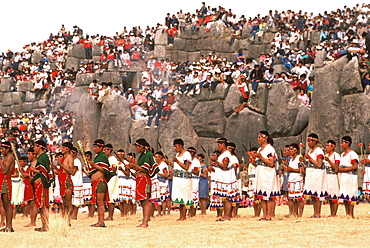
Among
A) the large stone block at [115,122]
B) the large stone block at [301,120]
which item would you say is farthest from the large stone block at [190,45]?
the large stone block at [301,120]

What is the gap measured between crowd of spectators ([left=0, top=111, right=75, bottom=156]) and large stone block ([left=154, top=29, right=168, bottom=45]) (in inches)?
340

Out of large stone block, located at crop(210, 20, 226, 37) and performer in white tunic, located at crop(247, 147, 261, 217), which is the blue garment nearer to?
performer in white tunic, located at crop(247, 147, 261, 217)

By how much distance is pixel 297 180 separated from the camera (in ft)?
44.0

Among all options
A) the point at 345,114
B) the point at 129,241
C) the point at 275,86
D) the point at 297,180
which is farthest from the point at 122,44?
the point at 129,241

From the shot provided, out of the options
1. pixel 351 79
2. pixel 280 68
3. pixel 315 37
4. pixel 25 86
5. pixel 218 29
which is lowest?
pixel 351 79

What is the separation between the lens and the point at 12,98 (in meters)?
42.9

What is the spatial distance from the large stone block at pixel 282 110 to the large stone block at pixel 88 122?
8.72 m

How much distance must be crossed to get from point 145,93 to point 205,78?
3.58m

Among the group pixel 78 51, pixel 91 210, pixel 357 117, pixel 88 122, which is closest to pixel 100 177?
pixel 91 210

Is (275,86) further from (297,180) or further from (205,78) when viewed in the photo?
(297,180)

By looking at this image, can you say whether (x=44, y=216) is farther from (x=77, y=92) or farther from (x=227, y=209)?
(x=77, y=92)

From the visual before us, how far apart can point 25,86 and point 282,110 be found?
2523 centimetres

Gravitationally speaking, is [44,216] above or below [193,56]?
below

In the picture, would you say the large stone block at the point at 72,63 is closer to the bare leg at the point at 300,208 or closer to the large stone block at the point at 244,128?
the large stone block at the point at 244,128
